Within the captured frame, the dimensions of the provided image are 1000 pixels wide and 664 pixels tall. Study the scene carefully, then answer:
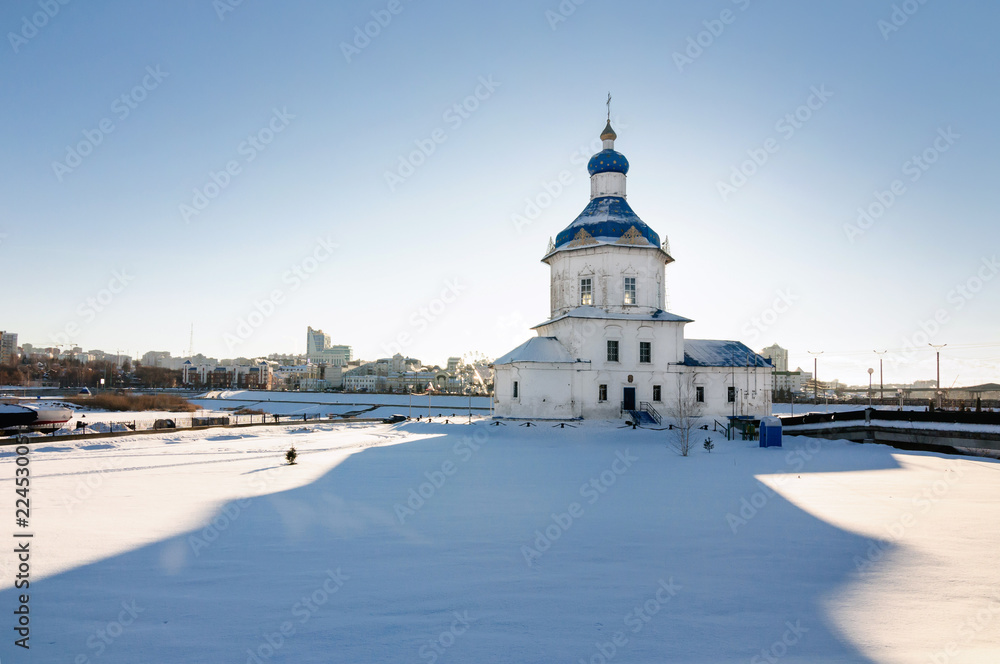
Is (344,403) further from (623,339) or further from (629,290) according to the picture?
(629,290)

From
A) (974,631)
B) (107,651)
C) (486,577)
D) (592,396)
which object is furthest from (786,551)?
(592,396)

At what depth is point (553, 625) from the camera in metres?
5.34

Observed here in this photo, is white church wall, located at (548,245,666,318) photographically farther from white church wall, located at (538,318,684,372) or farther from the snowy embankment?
the snowy embankment

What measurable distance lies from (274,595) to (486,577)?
2.33 meters

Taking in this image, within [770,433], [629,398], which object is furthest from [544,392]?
[770,433]

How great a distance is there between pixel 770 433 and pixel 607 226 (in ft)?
52.1

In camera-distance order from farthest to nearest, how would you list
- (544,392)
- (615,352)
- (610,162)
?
(610,162)
(615,352)
(544,392)

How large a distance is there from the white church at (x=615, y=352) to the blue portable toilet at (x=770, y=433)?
7147 millimetres

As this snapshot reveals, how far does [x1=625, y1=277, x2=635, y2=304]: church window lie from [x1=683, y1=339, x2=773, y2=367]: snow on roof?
16.4 feet

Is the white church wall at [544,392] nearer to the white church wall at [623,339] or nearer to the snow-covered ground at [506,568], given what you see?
the white church wall at [623,339]

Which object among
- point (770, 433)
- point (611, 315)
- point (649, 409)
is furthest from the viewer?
point (611, 315)

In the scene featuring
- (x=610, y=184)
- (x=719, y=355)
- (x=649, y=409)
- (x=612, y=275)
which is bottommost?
(x=649, y=409)

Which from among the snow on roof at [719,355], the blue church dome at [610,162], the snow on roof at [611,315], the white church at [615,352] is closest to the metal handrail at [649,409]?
the white church at [615,352]

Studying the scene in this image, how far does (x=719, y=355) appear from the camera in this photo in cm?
3600
